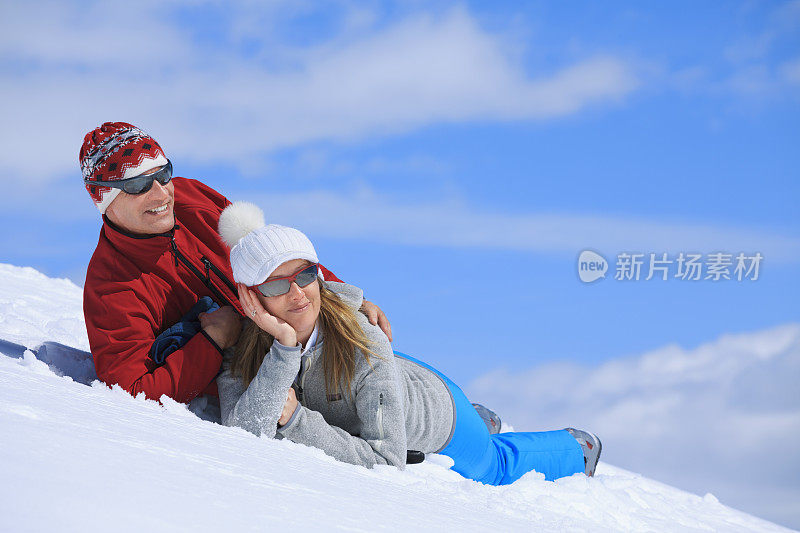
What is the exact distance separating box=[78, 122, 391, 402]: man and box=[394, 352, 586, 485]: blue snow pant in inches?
27.8

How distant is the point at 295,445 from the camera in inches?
119

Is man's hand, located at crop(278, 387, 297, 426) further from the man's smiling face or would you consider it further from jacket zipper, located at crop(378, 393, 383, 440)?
the man's smiling face

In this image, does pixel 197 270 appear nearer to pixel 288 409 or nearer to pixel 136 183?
pixel 136 183

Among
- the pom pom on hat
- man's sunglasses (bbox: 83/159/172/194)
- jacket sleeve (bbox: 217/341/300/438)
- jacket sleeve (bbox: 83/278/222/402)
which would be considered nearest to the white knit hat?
the pom pom on hat

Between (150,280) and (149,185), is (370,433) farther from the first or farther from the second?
(149,185)

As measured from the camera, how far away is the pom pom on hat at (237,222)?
3.49m

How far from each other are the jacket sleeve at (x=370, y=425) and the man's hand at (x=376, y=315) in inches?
11.3

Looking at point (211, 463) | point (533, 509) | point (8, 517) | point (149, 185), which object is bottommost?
point (8, 517)

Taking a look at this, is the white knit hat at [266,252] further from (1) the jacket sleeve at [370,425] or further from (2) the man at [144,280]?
(1) the jacket sleeve at [370,425]

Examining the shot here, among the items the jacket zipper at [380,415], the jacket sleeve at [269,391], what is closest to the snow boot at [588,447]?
the jacket zipper at [380,415]

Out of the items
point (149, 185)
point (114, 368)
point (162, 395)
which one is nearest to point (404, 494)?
point (162, 395)

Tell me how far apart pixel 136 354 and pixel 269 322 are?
0.73m

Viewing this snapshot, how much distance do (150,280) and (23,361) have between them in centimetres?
66

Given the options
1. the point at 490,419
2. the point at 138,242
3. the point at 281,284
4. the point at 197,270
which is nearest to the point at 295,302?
the point at 281,284
